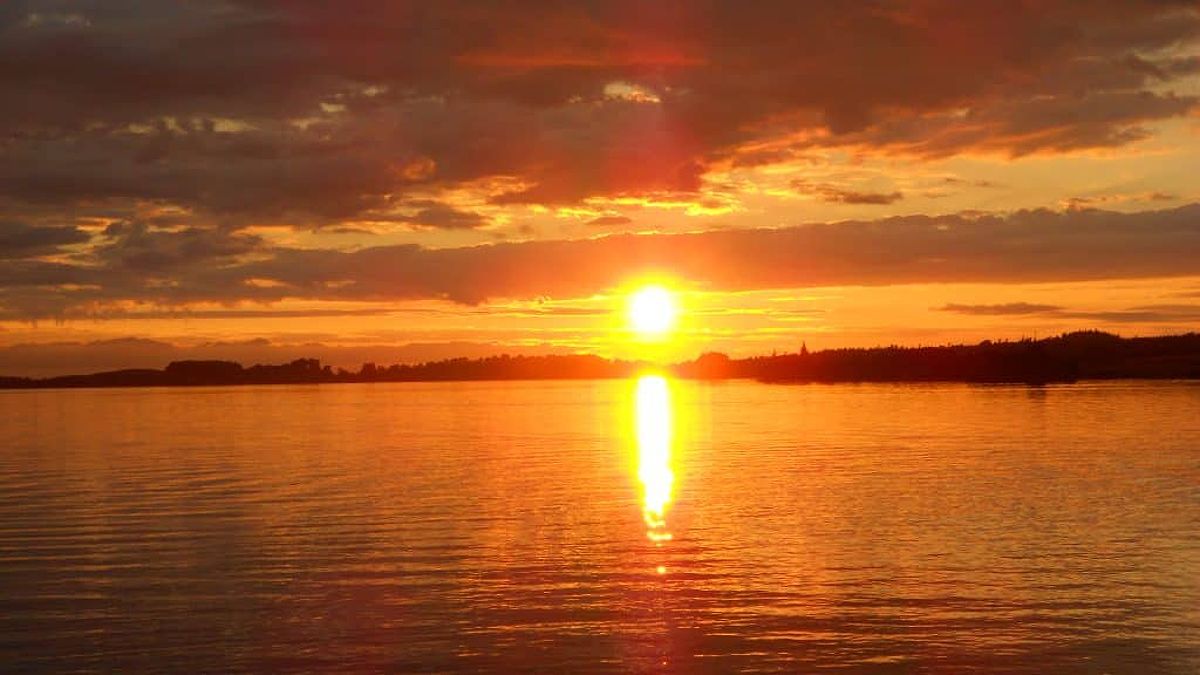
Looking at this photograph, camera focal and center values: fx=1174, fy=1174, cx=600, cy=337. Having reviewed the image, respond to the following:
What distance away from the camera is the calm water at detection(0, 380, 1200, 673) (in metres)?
23.7

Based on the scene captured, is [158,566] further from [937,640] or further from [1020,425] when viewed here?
[1020,425]

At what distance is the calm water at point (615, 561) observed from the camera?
2370cm

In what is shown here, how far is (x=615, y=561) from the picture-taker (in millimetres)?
33312

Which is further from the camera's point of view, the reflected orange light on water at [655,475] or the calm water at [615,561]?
the reflected orange light on water at [655,475]

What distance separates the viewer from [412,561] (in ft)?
111

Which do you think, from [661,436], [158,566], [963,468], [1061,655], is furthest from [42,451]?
[1061,655]

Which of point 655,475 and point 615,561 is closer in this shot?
point 615,561

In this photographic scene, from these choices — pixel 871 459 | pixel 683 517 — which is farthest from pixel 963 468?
pixel 683 517

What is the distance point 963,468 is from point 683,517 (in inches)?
840

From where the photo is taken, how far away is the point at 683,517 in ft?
140

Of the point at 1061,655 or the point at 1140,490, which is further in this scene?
the point at 1140,490

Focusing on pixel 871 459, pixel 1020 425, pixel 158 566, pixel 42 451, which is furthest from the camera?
pixel 1020 425

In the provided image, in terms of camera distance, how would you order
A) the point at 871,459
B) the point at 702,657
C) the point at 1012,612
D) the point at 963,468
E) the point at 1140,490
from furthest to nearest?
the point at 871,459, the point at 963,468, the point at 1140,490, the point at 1012,612, the point at 702,657

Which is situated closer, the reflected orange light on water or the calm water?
the calm water
